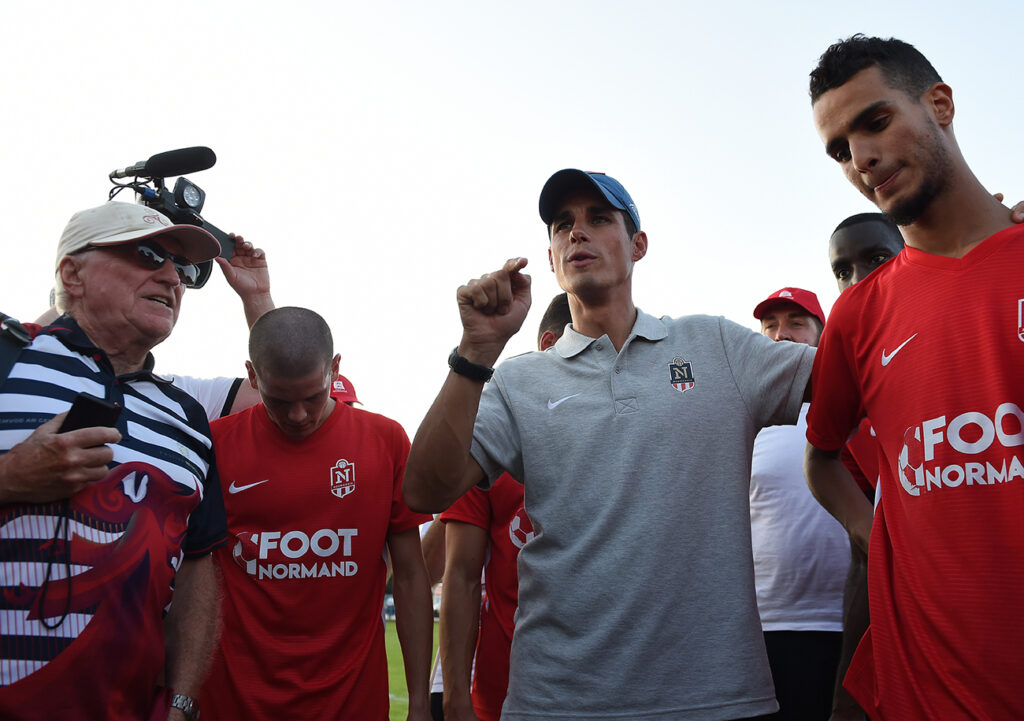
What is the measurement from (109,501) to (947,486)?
2.57 metres

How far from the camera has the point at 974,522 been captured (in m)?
2.07

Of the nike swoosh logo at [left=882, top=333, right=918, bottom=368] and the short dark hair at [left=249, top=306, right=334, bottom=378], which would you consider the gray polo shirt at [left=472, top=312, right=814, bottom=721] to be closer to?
the nike swoosh logo at [left=882, top=333, right=918, bottom=368]

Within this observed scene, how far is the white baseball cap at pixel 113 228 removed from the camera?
2996mm

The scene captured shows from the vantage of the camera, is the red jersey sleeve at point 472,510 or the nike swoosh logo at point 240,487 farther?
the red jersey sleeve at point 472,510

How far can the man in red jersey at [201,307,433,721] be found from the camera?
3.49m

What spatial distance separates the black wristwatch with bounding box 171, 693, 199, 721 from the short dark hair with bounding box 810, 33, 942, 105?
10.1ft

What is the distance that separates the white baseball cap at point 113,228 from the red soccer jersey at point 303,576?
119 centimetres

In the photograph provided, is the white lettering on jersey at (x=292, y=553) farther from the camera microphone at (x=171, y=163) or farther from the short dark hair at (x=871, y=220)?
the short dark hair at (x=871, y=220)

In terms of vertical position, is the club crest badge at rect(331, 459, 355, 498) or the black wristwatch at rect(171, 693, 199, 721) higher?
the club crest badge at rect(331, 459, 355, 498)

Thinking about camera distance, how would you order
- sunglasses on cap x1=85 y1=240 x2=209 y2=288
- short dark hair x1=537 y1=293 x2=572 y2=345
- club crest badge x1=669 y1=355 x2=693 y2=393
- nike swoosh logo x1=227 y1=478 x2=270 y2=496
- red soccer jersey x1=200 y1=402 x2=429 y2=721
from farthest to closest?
short dark hair x1=537 y1=293 x2=572 y2=345
nike swoosh logo x1=227 y1=478 x2=270 y2=496
red soccer jersey x1=200 y1=402 x2=429 y2=721
sunglasses on cap x1=85 y1=240 x2=209 y2=288
club crest badge x1=669 y1=355 x2=693 y2=393

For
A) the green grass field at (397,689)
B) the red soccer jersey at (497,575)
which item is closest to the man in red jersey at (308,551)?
the red soccer jersey at (497,575)

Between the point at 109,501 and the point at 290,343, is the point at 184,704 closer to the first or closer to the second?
the point at 109,501

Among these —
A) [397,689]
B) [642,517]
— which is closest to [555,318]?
[642,517]

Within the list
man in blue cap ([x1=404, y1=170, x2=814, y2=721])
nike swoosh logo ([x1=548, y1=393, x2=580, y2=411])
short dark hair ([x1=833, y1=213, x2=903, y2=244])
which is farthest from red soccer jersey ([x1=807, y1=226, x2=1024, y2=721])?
short dark hair ([x1=833, y1=213, x2=903, y2=244])
